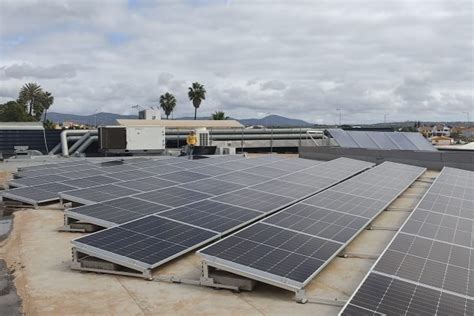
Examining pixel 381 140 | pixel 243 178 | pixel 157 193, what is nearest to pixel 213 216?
pixel 157 193

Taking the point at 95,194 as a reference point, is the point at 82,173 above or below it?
above

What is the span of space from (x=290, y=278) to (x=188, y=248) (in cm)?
331

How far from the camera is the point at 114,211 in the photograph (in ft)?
47.1

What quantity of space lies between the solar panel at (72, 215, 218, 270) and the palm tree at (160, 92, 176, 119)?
120 metres

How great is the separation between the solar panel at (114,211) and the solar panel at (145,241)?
1.37 m

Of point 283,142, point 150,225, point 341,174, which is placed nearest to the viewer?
point 150,225

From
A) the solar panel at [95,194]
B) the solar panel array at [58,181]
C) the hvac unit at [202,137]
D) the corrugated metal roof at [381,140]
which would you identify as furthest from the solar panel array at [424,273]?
the hvac unit at [202,137]

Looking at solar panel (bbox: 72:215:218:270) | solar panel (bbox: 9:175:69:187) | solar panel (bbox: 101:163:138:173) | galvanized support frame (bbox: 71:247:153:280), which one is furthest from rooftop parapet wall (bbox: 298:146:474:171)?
galvanized support frame (bbox: 71:247:153:280)

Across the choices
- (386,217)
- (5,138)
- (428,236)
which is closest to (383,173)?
(386,217)

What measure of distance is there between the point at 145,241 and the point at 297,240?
3843 mm

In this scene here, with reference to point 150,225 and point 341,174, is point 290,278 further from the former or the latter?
point 341,174

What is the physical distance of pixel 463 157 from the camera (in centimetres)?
2934

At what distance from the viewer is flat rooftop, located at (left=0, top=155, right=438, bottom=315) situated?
27.8 ft

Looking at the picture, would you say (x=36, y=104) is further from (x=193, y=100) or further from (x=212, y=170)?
(x=212, y=170)
